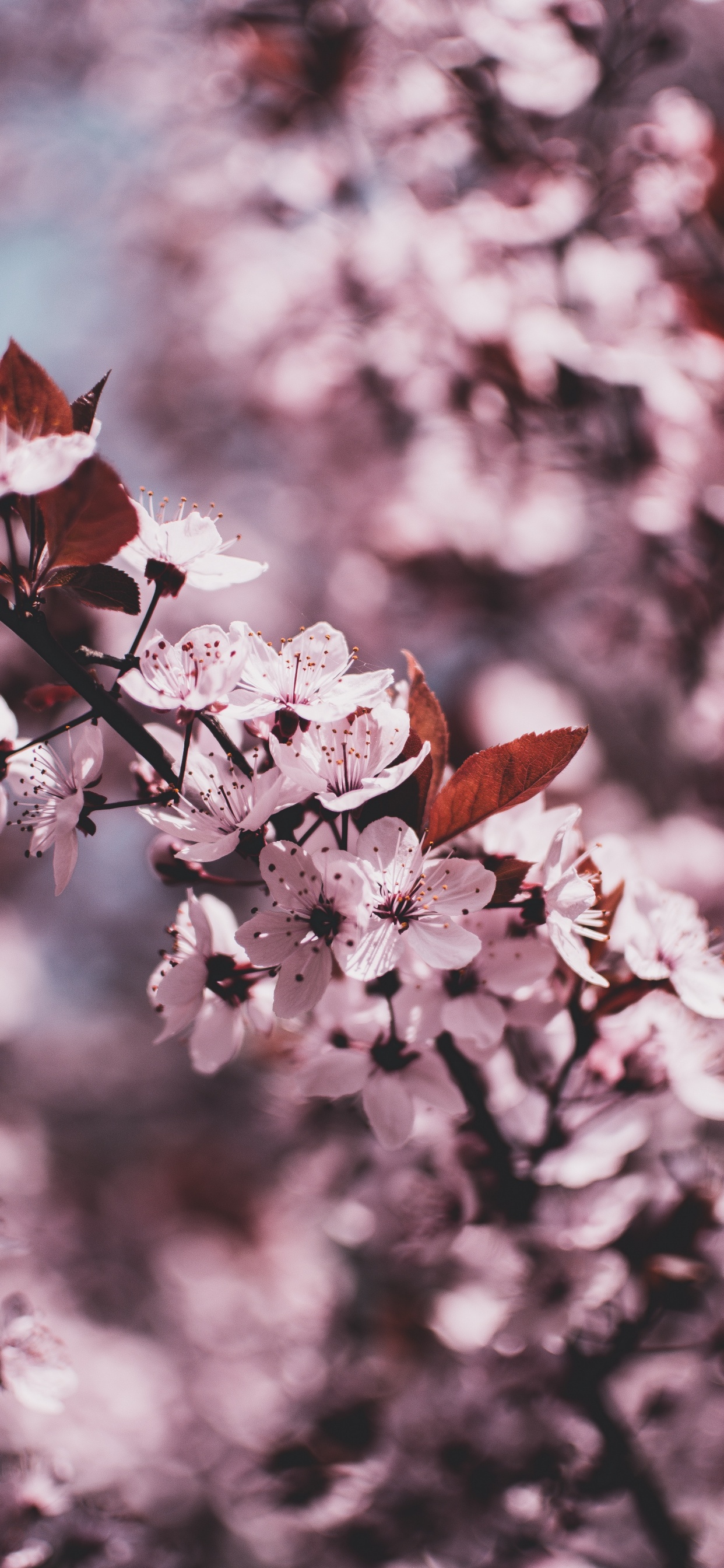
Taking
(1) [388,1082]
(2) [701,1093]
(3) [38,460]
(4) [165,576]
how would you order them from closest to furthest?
1. (3) [38,460]
2. (4) [165,576]
3. (1) [388,1082]
4. (2) [701,1093]

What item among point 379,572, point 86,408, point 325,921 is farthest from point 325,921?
point 379,572

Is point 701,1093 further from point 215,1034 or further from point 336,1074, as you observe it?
point 215,1034

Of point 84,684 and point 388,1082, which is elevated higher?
point 84,684

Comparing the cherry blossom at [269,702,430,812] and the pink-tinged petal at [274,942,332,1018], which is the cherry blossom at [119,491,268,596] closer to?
the cherry blossom at [269,702,430,812]

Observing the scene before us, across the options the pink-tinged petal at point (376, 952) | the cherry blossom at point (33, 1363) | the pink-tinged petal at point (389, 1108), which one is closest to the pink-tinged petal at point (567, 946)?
the pink-tinged petal at point (376, 952)

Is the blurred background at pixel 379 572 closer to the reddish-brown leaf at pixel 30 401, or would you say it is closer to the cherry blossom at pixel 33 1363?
A: the cherry blossom at pixel 33 1363
